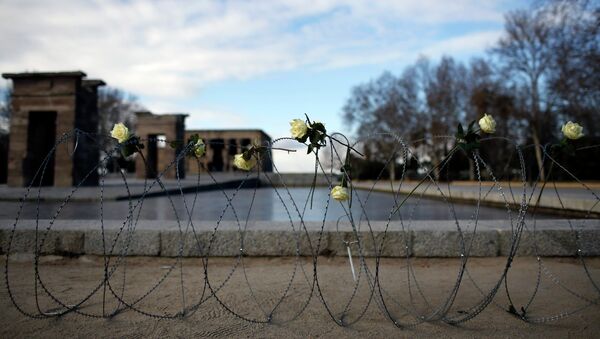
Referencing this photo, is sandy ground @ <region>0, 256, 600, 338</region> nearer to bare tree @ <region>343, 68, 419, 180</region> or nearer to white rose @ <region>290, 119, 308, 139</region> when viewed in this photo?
white rose @ <region>290, 119, 308, 139</region>

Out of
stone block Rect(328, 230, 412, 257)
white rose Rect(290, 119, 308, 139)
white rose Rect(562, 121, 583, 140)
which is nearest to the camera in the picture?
white rose Rect(290, 119, 308, 139)

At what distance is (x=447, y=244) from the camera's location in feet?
17.2

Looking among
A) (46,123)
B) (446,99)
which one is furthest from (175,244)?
(446,99)

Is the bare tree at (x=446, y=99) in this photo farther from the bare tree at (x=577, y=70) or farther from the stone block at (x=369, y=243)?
the stone block at (x=369, y=243)

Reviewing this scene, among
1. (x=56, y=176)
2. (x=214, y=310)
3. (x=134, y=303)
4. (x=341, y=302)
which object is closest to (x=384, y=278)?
(x=341, y=302)

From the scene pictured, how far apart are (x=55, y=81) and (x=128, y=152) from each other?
65.4 ft

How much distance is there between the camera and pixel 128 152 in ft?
10.2

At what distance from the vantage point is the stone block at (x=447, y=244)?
5242mm

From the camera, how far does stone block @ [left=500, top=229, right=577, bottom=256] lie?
5254mm

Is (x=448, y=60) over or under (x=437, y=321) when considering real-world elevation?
over

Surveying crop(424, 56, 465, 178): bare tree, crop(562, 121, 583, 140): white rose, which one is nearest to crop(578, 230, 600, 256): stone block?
crop(562, 121, 583, 140): white rose

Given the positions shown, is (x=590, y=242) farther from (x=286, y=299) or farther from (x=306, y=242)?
(x=286, y=299)

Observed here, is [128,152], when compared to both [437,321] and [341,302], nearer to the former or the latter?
[341,302]

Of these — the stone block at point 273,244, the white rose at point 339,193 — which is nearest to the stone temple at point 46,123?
the stone block at point 273,244
